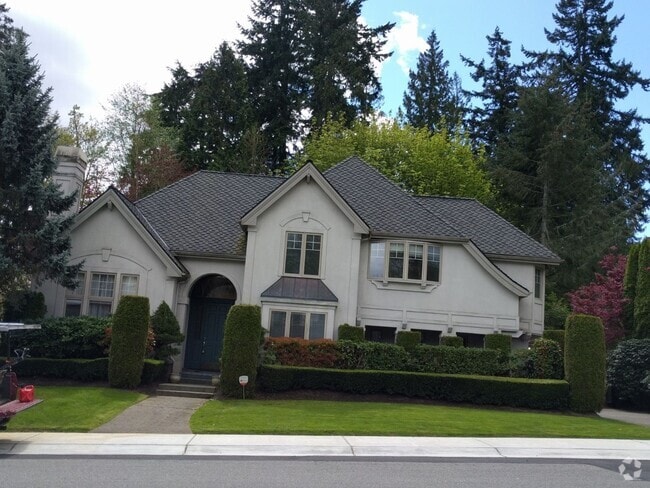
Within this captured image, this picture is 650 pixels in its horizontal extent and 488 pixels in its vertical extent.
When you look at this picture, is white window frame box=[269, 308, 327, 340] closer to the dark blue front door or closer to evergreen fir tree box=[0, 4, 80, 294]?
the dark blue front door

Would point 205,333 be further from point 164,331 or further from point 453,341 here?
point 453,341

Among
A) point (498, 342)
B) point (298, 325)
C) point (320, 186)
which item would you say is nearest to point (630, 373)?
point (498, 342)

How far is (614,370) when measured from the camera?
24344mm

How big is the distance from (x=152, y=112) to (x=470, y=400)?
37.0 metres

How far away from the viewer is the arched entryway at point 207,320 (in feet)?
79.7

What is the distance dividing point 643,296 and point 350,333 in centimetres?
1297

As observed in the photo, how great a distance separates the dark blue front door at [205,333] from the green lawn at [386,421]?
648 cm

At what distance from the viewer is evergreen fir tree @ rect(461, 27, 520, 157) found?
5247 cm

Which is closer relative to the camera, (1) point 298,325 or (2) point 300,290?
(1) point 298,325

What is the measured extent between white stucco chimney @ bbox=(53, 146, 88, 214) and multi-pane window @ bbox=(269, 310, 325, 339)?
8608 millimetres

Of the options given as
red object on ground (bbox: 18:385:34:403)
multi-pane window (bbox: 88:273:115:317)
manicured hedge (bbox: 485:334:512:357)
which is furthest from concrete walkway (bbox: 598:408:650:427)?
multi-pane window (bbox: 88:273:115:317)

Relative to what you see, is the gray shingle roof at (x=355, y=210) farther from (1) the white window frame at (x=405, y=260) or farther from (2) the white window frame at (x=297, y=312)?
(2) the white window frame at (x=297, y=312)

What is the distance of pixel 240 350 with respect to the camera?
61.1 ft

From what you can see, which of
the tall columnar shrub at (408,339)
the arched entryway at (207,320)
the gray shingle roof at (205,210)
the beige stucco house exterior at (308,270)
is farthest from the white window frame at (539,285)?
the arched entryway at (207,320)
